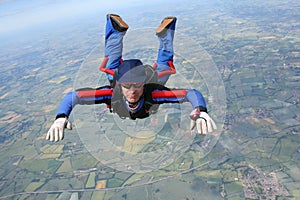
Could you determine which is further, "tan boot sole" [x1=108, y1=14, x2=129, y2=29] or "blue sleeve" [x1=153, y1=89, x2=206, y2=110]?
"tan boot sole" [x1=108, y1=14, x2=129, y2=29]

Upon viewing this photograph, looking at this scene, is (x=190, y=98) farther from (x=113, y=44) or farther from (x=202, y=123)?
(x=113, y=44)

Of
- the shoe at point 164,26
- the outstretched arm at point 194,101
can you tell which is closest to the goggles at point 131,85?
the outstretched arm at point 194,101

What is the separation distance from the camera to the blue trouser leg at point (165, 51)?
4.41m

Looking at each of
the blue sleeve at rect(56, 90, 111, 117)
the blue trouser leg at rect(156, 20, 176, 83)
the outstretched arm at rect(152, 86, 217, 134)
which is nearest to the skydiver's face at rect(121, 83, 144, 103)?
the outstretched arm at rect(152, 86, 217, 134)

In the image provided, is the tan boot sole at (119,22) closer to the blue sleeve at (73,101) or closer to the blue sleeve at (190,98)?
the blue sleeve at (73,101)

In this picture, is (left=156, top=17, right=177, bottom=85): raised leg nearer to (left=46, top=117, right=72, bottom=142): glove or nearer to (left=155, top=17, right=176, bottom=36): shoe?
(left=155, top=17, right=176, bottom=36): shoe

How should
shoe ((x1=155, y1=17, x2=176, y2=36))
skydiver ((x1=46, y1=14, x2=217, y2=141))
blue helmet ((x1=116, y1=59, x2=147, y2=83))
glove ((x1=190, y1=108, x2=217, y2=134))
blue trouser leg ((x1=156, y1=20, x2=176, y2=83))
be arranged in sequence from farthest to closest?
blue trouser leg ((x1=156, y1=20, x2=176, y2=83))
shoe ((x1=155, y1=17, x2=176, y2=36))
blue helmet ((x1=116, y1=59, x2=147, y2=83))
skydiver ((x1=46, y1=14, x2=217, y2=141))
glove ((x1=190, y1=108, x2=217, y2=134))

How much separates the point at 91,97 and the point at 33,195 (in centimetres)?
3197

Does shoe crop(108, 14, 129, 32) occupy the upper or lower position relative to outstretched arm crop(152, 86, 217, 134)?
upper

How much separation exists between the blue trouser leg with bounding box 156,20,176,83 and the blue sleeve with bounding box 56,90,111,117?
1195 mm

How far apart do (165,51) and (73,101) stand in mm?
2055

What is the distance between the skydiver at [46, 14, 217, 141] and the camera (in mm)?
3221

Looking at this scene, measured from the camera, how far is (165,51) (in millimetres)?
4535

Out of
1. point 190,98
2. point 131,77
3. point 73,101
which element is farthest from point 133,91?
point 73,101
